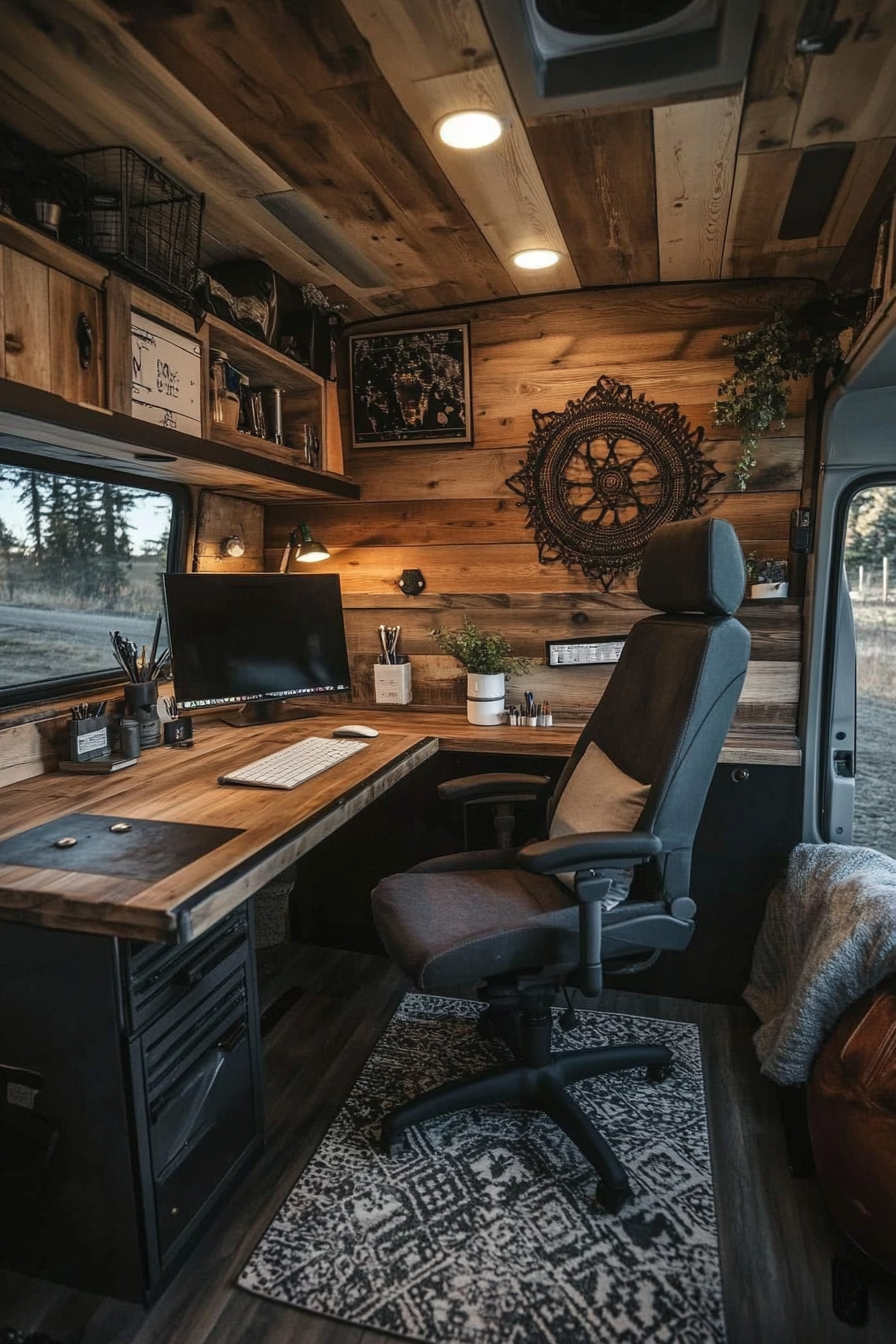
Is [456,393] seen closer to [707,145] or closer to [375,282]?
[375,282]

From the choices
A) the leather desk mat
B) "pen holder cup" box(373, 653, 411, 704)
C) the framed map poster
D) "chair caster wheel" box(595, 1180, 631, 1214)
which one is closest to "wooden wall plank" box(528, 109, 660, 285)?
the framed map poster

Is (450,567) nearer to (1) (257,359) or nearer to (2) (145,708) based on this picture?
(1) (257,359)

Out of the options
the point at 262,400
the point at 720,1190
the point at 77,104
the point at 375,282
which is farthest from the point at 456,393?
the point at 720,1190

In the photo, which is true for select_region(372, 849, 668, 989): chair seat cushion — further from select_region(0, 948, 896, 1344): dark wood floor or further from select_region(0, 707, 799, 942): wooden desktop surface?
select_region(0, 948, 896, 1344): dark wood floor

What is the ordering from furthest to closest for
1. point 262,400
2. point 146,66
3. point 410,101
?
point 262,400, point 410,101, point 146,66

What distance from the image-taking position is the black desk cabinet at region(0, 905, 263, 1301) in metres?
1.45

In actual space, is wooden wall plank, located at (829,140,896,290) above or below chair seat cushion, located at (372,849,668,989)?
above

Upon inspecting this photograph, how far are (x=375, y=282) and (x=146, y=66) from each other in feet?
4.07

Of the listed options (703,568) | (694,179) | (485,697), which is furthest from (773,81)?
(485,697)

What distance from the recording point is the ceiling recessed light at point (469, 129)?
1.79 m

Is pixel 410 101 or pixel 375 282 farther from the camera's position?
pixel 375 282

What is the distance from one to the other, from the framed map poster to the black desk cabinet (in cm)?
212

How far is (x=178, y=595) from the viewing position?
8.20ft

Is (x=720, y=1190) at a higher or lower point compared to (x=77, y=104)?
lower
